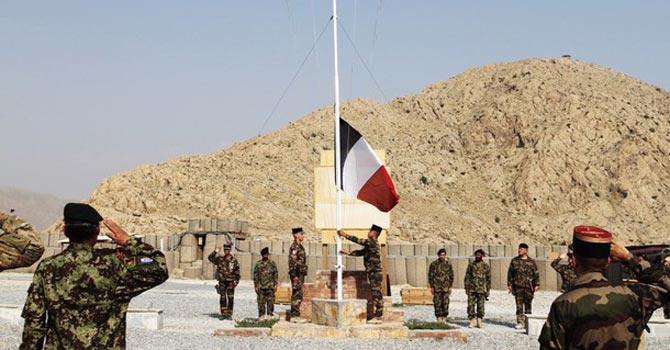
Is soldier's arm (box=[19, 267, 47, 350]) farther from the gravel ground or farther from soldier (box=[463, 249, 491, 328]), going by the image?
soldier (box=[463, 249, 491, 328])

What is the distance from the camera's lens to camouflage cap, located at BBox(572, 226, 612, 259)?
4.49 metres

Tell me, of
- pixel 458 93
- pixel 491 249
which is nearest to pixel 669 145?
pixel 458 93

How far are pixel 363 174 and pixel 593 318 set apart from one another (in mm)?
11912

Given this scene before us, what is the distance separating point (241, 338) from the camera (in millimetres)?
15773

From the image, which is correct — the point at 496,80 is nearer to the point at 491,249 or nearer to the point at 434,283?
the point at 491,249

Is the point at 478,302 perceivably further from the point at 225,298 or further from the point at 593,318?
the point at 593,318

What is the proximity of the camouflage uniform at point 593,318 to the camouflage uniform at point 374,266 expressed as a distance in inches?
435

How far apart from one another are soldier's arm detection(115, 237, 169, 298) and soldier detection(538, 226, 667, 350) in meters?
2.07

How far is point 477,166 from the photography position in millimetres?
76562

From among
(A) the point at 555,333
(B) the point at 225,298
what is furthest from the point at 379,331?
(A) the point at 555,333

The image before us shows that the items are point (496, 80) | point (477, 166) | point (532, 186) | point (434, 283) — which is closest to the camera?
point (434, 283)

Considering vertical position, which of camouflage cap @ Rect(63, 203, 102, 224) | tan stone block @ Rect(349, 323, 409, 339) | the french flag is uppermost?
the french flag

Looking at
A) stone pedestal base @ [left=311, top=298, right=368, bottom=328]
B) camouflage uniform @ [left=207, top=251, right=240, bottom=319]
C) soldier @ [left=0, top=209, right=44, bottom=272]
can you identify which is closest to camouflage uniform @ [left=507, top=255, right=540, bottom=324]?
stone pedestal base @ [left=311, top=298, right=368, bottom=328]

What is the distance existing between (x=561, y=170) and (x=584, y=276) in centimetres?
6809
